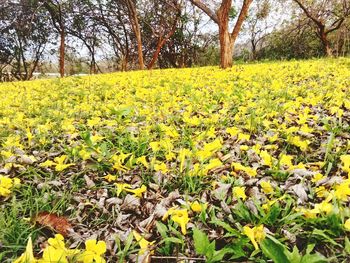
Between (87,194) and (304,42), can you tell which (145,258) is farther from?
(304,42)

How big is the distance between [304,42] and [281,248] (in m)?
21.8

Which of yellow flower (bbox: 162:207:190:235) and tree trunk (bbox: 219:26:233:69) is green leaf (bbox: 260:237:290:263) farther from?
tree trunk (bbox: 219:26:233:69)

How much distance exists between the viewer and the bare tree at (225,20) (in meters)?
9.45

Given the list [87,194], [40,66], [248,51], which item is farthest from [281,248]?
[40,66]

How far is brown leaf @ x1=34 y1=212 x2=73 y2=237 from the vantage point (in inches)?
57.0

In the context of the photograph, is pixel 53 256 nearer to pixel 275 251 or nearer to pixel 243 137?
pixel 275 251

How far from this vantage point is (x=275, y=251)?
1104 millimetres

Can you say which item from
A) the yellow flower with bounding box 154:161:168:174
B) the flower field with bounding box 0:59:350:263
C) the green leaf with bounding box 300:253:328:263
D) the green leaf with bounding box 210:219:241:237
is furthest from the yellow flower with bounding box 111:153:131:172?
the green leaf with bounding box 300:253:328:263

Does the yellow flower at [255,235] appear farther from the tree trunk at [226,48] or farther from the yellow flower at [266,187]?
the tree trunk at [226,48]

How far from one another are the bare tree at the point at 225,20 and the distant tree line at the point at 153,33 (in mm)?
6595

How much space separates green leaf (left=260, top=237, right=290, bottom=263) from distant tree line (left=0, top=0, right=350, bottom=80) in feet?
50.4

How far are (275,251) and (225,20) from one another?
9183 millimetres

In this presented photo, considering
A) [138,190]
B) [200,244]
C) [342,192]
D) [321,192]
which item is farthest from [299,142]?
[200,244]

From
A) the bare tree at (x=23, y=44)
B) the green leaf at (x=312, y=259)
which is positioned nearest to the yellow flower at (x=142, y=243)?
the green leaf at (x=312, y=259)
